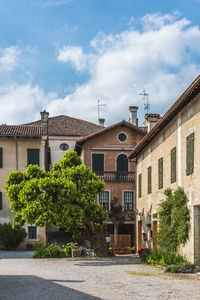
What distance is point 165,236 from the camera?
18.1 metres

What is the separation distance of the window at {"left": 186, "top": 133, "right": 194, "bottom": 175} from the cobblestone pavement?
12.5 feet

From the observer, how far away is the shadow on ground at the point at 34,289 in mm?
9977

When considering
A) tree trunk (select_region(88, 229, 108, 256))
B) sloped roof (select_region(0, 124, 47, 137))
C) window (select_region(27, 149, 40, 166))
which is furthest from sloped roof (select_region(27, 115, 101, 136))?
tree trunk (select_region(88, 229, 108, 256))

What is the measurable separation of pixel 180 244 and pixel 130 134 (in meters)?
18.2

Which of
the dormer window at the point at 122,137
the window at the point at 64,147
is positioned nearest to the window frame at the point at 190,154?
the dormer window at the point at 122,137

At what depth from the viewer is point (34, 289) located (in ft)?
36.9

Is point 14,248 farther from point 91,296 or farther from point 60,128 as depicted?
point 91,296

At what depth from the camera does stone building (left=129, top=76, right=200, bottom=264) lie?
15578 mm

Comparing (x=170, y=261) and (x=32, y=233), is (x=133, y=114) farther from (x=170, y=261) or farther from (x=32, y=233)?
(x=170, y=261)

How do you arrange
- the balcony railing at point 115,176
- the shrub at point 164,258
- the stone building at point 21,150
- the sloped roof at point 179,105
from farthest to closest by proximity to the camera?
the balcony railing at point 115,176 < the stone building at point 21,150 < the shrub at point 164,258 < the sloped roof at point 179,105

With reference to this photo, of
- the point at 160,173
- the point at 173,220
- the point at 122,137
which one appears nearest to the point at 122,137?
the point at 122,137

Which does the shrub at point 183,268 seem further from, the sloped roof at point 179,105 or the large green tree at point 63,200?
the large green tree at point 63,200

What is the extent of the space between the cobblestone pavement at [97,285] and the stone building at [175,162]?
275 cm

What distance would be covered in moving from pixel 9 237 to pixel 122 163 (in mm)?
10399
